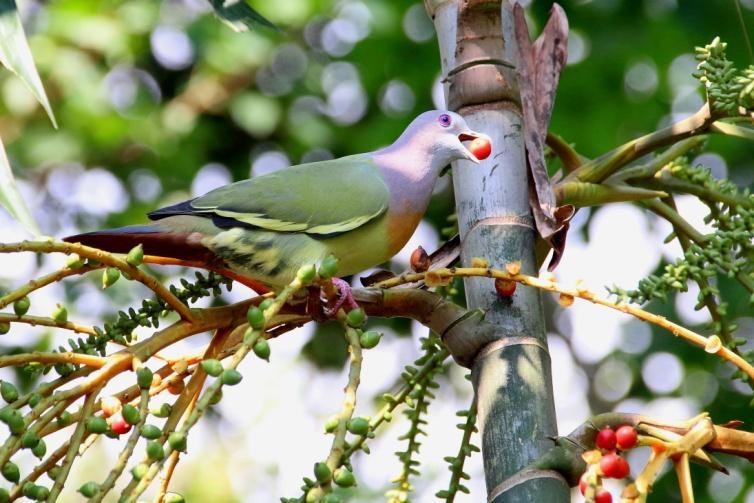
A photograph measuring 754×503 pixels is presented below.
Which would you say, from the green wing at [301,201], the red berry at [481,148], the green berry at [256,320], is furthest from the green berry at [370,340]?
the green wing at [301,201]

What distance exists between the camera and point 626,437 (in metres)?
1.10

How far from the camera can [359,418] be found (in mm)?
1095

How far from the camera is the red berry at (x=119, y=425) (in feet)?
3.90

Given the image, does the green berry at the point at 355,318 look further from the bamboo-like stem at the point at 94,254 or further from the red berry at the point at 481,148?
the red berry at the point at 481,148

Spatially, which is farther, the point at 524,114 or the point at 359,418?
the point at 524,114

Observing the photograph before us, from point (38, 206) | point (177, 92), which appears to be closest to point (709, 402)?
point (177, 92)

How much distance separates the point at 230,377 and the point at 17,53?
404 millimetres

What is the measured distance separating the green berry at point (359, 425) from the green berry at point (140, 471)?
8.3 inches

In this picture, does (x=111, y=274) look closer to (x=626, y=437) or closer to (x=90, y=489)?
(x=90, y=489)

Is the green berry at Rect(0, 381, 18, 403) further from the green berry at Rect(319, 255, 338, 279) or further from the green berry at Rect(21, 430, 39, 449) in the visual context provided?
the green berry at Rect(319, 255, 338, 279)

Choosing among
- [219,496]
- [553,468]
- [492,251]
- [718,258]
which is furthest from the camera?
[219,496]

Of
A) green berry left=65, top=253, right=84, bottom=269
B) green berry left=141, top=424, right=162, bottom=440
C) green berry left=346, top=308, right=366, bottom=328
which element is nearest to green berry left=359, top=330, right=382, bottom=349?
green berry left=346, top=308, right=366, bottom=328

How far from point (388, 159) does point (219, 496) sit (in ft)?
11.1

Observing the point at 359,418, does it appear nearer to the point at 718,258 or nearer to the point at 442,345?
the point at 442,345
